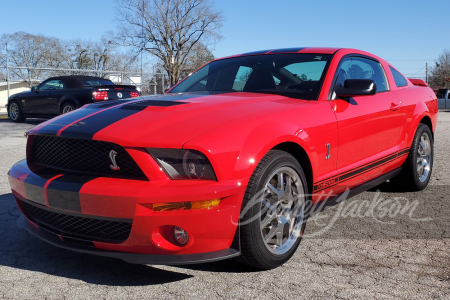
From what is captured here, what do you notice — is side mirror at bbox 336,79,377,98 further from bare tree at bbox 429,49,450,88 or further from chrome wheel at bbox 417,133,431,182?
bare tree at bbox 429,49,450,88

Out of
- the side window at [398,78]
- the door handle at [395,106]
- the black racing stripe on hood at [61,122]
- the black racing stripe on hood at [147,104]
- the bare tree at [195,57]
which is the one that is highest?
the bare tree at [195,57]

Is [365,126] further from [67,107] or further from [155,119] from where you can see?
[67,107]

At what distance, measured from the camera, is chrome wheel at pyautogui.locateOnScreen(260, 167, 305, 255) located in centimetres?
277

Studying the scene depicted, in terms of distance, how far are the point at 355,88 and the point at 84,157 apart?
2.02m

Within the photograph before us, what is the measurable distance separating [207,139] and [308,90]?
1364 millimetres

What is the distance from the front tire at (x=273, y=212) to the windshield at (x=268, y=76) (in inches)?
31.4

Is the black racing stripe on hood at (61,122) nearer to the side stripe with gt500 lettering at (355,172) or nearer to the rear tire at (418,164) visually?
the side stripe with gt500 lettering at (355,172)

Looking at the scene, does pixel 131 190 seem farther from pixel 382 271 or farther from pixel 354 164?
pixel 354 164

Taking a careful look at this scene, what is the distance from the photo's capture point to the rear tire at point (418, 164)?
460 centimetres

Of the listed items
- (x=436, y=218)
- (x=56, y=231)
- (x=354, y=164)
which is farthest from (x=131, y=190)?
(x=436, y=218)

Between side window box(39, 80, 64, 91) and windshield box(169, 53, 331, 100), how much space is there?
9770mm

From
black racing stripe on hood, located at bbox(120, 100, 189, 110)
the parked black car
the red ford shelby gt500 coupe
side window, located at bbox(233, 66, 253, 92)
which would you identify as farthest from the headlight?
the parked black car

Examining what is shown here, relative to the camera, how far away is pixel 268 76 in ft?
12.6

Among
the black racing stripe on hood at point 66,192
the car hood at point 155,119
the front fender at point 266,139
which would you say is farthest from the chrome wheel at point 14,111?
the front fender at point 266,139
